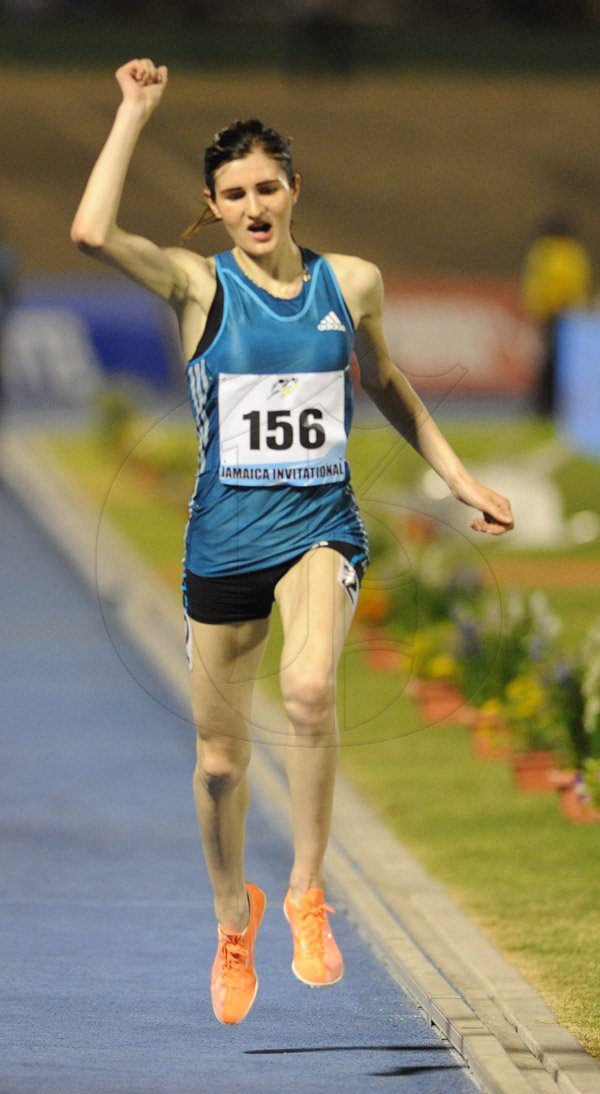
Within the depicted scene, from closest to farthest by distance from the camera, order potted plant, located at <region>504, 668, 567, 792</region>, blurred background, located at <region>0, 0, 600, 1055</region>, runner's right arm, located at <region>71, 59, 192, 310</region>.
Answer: runner's right arm, located at <region>71, 59, 192, 310</region>, blurred background, located at <region>0, 0, 600, 1055</region>, potted plant, located at <region>504, 668, 567, 792</region>

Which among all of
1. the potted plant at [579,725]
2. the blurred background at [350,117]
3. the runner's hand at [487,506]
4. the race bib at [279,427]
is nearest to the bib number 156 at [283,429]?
the race bib at [279,427]

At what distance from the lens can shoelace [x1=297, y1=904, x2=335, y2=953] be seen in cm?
580

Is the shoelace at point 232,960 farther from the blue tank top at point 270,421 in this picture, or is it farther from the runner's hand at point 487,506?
the runner's hand at point 487,506

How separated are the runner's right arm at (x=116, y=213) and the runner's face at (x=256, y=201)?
160mm

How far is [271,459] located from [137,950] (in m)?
2.31

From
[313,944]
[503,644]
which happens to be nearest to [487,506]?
[313,944]

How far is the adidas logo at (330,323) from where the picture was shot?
18.2 feet

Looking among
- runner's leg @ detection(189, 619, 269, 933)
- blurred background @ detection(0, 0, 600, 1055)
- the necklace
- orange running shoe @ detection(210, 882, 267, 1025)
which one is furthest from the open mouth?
orange running shoe @ detection(210, 882, 267, 1025)

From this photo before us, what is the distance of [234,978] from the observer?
5.98 meters

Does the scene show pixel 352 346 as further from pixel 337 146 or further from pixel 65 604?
pixel 337 146

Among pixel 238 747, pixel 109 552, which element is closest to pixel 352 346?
pixel 238 747

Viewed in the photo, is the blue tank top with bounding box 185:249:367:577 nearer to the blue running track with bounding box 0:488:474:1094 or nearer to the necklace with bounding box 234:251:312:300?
the necklace with bounding box 234:251:312:300

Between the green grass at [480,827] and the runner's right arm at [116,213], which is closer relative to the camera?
the runner's right arm at [116,213]

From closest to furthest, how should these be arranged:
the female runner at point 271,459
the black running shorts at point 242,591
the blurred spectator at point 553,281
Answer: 1. the female runner at point 271,459
2. the black running shorts at point 242,591
3. the blurred spectator at point 553,281
